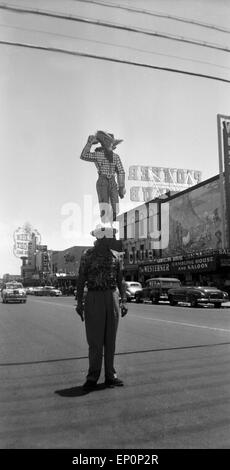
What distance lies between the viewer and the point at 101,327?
5.68 meters

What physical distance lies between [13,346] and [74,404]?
5.02 metres

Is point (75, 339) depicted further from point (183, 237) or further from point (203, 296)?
point (183, 237)

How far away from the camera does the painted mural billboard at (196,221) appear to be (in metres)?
42.0

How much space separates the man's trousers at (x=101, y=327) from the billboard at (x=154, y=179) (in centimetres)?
2657

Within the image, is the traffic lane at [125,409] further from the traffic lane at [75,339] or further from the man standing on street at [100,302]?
the traffic lane at [75,339]

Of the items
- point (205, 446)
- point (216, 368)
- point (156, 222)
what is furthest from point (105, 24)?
point (156, 222)

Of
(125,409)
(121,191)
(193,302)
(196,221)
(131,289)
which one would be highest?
(196,221)

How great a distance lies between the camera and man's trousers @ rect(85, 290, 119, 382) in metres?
5.66

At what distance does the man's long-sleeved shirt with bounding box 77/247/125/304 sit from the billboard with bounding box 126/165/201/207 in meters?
26.3

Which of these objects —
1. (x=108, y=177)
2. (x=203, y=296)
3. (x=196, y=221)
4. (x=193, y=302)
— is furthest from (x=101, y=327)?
(x=196, y=221)

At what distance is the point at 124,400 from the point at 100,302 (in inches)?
46.7

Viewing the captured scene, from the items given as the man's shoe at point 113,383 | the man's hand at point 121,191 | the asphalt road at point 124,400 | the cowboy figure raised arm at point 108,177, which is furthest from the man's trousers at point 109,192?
the man's shoe at point 113,383

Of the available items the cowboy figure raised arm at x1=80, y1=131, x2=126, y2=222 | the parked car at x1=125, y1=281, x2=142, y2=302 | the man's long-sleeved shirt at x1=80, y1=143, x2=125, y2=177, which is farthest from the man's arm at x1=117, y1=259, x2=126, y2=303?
the parked car at x1=125, y1=281, x2=142, y2=302

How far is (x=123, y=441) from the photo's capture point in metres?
3.76
